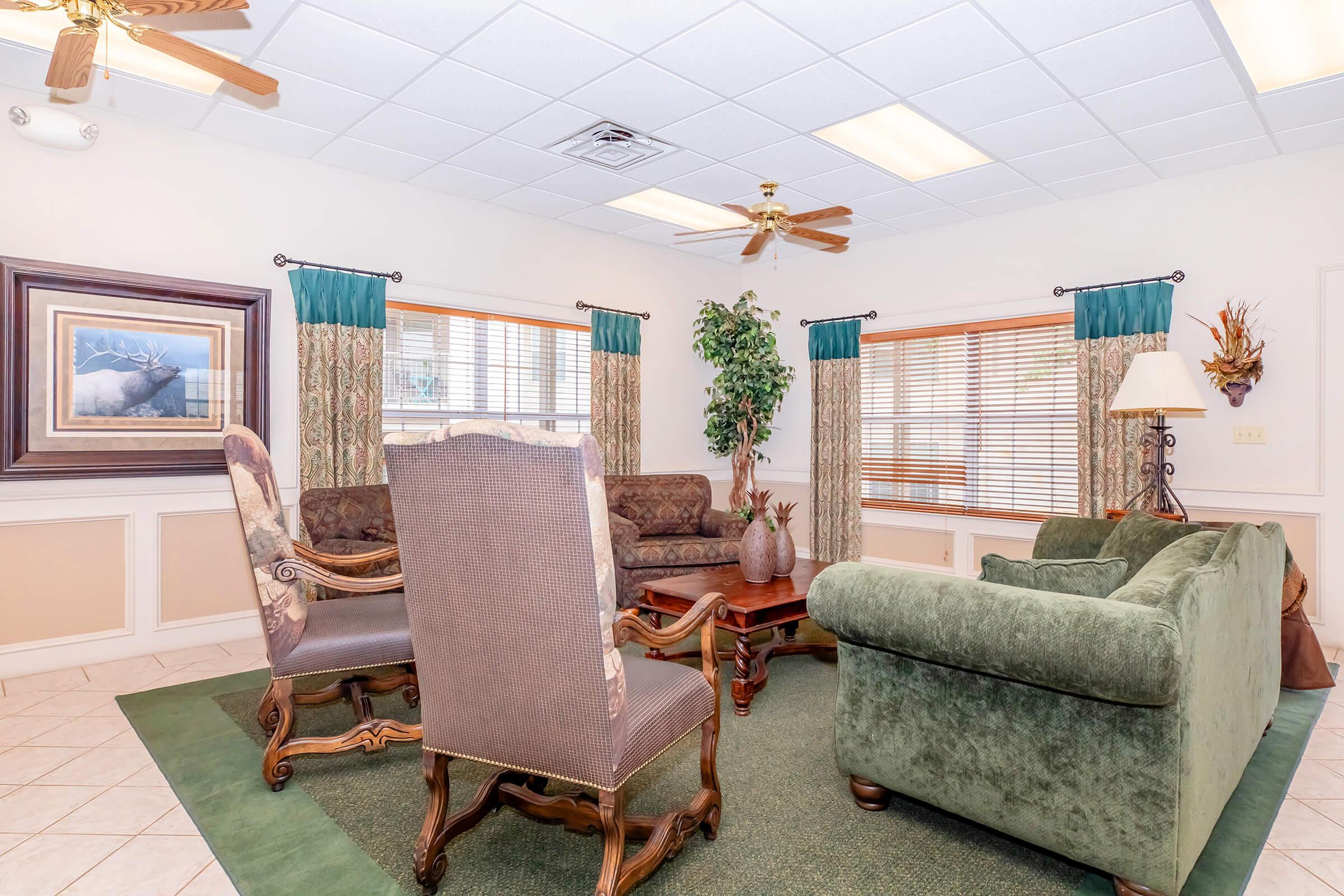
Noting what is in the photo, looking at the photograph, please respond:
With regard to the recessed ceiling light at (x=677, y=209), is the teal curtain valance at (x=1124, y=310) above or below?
below

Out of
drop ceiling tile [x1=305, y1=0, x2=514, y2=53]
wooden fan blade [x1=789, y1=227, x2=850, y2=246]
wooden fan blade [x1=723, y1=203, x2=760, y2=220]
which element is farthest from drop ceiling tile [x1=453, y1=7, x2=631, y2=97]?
wooden fan blade [x1=789, y1=227, x2=850, y2=246]

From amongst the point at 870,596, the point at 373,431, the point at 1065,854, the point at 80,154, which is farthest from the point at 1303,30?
the point at 80,154

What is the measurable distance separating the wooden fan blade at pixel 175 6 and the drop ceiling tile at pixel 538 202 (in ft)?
9.51

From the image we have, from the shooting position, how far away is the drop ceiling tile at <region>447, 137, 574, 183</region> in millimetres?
4453

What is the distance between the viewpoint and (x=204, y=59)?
103 inches

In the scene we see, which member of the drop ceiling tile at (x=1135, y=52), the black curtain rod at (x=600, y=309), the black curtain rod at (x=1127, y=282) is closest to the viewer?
the drop ceiling tile at (x=1135, y=52)

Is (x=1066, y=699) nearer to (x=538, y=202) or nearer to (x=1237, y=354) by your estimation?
(x=1237, y=354)

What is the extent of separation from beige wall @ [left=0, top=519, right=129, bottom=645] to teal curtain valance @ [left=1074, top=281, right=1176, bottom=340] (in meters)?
6.26

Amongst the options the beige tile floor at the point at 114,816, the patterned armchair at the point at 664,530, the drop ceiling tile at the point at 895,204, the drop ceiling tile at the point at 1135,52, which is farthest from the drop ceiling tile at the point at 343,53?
the drop ceiling tile at the point at 895,204

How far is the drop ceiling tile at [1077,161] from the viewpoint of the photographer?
4363 millimetres

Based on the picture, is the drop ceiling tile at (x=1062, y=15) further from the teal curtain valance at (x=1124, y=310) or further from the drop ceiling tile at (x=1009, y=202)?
the teal curtain valance at (x=1124, y=310)

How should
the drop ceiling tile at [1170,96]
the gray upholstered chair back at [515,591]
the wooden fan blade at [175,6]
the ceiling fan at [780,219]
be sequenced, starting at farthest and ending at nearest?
the ceiling fan at [780,219] < the drop ceiling tile at [1170,96] < the wooden fan blade at [175,6] < the gray upholstered chair back at [515,591]

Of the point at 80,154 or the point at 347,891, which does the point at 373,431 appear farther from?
the point at 347,891

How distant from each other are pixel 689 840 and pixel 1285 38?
4381 millimetres
